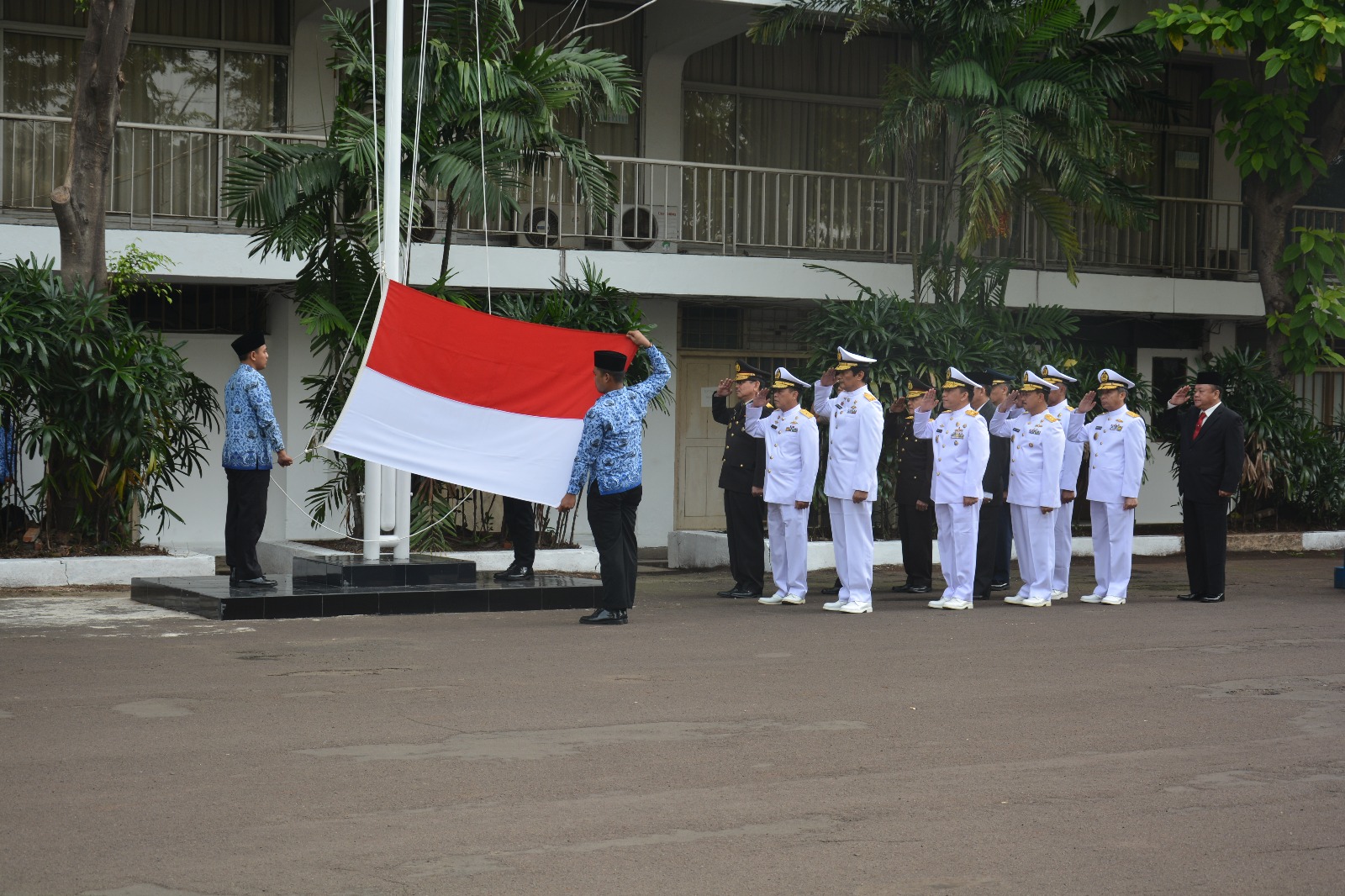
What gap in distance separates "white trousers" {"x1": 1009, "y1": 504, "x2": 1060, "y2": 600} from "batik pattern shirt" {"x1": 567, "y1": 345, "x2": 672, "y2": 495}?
3.69m

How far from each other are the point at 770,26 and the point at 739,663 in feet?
29.4

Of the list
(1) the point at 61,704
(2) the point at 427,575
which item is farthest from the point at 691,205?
(1) the point at 61,704

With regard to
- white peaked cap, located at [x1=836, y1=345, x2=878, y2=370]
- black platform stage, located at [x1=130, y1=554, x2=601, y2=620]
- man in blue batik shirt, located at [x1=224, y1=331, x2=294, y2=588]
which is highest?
white peaked cap, located at [x1=836, y1=345, x2=878, y2=370]

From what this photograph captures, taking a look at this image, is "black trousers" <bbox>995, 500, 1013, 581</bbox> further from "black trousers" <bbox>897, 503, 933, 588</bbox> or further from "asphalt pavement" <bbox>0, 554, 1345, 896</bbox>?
"asphalt pavement" <bbox>0, 554, 1345, 896</bbox>

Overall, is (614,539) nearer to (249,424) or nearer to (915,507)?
(249,424)

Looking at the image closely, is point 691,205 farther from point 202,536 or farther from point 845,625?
point 845,625

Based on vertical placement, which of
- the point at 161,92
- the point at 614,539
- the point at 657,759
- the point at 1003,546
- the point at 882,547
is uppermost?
the point at 161,92

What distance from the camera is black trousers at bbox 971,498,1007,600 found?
12.9 meters

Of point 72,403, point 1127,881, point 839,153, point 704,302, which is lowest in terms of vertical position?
point 1127,881

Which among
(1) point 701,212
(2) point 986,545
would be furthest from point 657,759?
(1) point 701,212

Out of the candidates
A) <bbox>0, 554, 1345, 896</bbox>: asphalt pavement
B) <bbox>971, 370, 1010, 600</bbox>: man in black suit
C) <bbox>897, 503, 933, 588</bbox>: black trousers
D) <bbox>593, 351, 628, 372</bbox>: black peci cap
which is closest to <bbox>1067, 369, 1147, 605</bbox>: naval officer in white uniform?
<bbox>971, 370, 1010, 600</bbox>: man in black suit

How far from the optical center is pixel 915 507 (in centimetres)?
1312

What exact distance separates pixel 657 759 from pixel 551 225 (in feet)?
35.7

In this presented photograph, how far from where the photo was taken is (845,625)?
1078 centimetres
